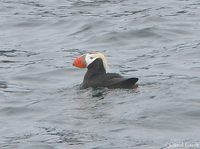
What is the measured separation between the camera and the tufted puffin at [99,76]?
12.0 metres

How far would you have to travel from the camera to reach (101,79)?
41.1 ft

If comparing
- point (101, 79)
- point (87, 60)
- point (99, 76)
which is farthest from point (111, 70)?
point (101, 79)

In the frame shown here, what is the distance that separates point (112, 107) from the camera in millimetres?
11297

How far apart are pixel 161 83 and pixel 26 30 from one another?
5998 mm

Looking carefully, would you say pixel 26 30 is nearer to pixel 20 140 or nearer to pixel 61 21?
pixel 61 21

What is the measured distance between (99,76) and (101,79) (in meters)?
0.19

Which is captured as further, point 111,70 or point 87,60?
point 111,70

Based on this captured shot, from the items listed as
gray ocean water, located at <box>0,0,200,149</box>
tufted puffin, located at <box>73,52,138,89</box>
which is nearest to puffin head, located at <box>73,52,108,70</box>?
tufted puffin, located at <box>73,52,138,89</box>

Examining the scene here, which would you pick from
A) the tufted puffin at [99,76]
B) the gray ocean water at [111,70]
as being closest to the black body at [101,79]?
the tufted puffin at [99,76]

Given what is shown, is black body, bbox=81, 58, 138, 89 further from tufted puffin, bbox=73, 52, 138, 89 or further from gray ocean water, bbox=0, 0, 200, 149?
gray ocean water, bbox=0, 0, 200, 149

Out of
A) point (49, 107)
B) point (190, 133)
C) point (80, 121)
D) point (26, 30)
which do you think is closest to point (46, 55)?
point (26, 30)

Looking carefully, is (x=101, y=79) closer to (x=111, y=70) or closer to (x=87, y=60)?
(x=87, y=60)

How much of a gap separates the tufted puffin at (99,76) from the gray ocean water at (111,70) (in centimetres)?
13

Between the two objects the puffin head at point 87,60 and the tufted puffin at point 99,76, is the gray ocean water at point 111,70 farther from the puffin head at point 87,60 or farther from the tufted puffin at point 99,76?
the puffin head at point 87,60
